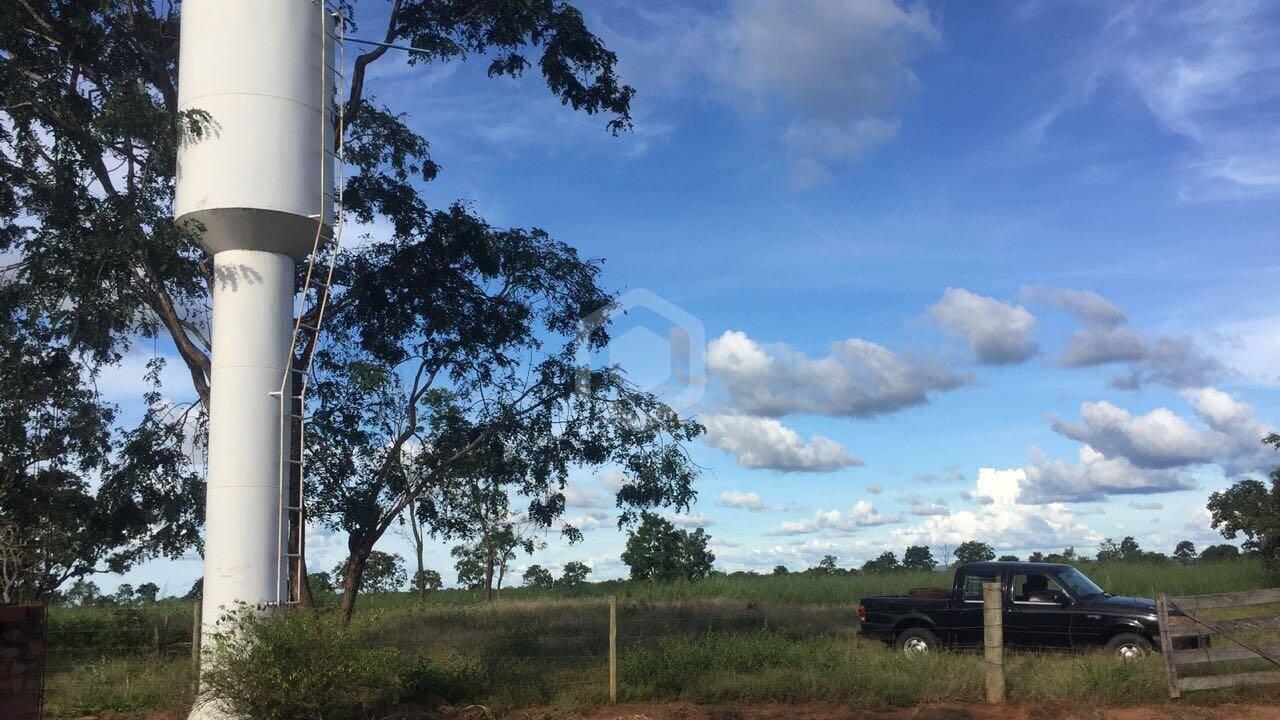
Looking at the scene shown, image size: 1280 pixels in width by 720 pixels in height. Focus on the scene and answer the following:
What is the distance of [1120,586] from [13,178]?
30.9 m

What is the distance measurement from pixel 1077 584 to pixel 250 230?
45.6 ft

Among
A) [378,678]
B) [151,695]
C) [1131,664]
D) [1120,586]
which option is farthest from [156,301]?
[1120,586]

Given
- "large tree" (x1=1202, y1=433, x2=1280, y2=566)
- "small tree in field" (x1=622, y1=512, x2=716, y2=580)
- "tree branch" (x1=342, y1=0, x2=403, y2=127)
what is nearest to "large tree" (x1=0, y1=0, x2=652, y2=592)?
"tree branch" (x1=342, y1=0, x2=403, y2=127)

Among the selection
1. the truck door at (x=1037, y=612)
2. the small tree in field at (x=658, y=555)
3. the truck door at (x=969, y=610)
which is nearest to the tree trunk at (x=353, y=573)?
the truck door at (x=969, y=610)

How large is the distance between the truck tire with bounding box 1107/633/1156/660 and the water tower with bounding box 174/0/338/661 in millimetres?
12422

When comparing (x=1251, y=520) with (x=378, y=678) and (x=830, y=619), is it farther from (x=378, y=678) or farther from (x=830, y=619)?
(x=378, y=678)

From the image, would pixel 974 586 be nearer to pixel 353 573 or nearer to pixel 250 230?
pixel 353 573

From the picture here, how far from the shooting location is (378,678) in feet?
42.1

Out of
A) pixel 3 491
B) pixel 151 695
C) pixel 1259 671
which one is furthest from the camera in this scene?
pixel 3 491

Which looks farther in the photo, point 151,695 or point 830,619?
point 830,619

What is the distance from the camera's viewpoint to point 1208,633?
13.8 metres

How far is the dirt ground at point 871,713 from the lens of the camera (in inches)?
509

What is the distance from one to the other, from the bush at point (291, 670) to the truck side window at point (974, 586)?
9790 mm

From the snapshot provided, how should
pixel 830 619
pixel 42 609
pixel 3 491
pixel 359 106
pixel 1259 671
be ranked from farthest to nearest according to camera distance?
pixel 830 619 → pixel 359 106 → pixel 3 491 → pixel 1259 671 → pixel 42 609
